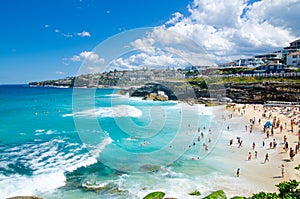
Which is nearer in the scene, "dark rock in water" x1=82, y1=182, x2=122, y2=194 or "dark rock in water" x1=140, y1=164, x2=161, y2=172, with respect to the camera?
"dark rock in water" x1=82, y1=182, x2=122, y2=194

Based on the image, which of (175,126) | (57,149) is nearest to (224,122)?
(175,126)

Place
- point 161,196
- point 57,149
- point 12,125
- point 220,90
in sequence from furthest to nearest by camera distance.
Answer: point 220,90
point 12,125
point 57,149
point 161,196

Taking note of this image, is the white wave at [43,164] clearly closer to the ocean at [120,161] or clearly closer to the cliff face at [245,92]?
the ocean at [120,161]

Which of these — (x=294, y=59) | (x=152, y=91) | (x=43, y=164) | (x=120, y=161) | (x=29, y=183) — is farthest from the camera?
(x=152, y=91)

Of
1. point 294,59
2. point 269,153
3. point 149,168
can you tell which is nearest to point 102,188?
point 149,168

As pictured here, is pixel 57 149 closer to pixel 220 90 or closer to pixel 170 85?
pixel 220 90

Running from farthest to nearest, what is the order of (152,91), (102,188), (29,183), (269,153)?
(152,91) < (269,153) < (29,183) < (102,188)

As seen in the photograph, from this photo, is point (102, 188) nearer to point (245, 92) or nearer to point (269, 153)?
point (269, 153)

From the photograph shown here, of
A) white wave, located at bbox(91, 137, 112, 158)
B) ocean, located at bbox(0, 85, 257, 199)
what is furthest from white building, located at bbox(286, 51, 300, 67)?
white wave, located at bbox(91, 137, 112, 158)

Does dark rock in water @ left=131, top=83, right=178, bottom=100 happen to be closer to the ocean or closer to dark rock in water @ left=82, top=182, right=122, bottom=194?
the ocean

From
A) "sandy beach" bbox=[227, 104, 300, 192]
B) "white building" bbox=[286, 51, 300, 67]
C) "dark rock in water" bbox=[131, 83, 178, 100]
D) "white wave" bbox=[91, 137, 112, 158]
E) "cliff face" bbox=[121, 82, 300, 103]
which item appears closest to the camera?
"sandy beach" bbox=[227, 104, 300, 192]

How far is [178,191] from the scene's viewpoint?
535 inches

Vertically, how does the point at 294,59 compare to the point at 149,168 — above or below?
A: above

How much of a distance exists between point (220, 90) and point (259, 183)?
150 feet
